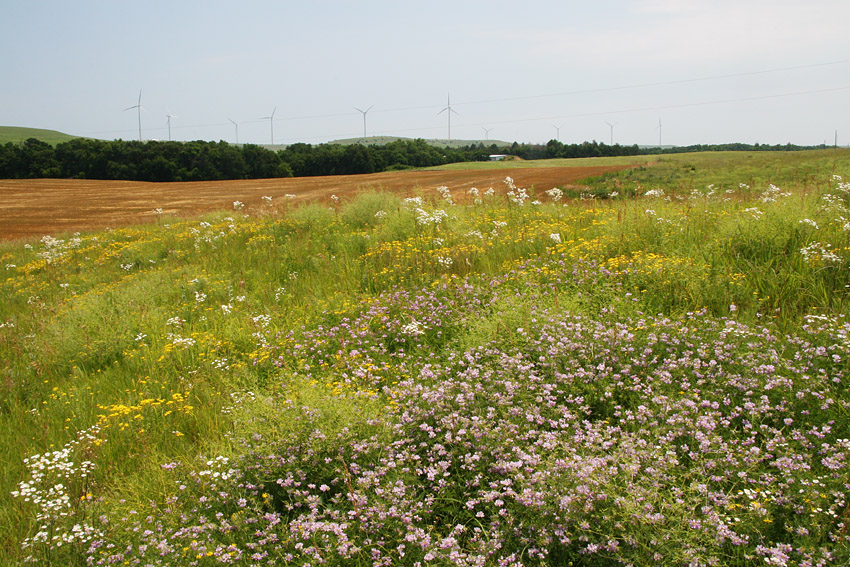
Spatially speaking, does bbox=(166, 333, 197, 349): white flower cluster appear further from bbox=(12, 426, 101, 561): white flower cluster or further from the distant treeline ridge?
the distant treeline ridge

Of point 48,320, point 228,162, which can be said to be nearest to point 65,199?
point 228,162

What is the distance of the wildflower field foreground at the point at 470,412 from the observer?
Answer: 2676 mm

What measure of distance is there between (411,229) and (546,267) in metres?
4.04

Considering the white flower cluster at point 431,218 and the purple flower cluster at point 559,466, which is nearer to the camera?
the purple flower cluster at point 559,466

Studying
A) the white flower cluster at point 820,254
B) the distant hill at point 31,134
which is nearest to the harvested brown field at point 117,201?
the white flower cluster at point 820,254

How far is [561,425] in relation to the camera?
3.40 meters

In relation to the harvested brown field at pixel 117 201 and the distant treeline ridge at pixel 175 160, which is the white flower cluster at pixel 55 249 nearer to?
the harvested brown field at pixel 117 201

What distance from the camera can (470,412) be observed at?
3.57 m

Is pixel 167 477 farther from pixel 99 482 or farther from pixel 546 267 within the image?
pixel 546 267

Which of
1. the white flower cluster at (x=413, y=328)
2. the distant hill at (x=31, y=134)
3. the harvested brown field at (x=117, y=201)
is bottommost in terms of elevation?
the white flower cluster at (x=413, y=328)

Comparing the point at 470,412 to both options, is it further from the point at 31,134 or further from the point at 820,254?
the point at 31,134

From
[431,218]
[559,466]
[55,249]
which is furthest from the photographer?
[55,249]

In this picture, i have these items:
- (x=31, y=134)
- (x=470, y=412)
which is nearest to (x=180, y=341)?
(x=470, y=412)

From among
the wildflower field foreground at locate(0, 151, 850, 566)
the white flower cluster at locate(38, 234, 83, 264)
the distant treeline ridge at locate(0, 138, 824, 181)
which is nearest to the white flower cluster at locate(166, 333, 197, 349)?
the wildflower field foreground at locate(0, 151, 850, 566)
